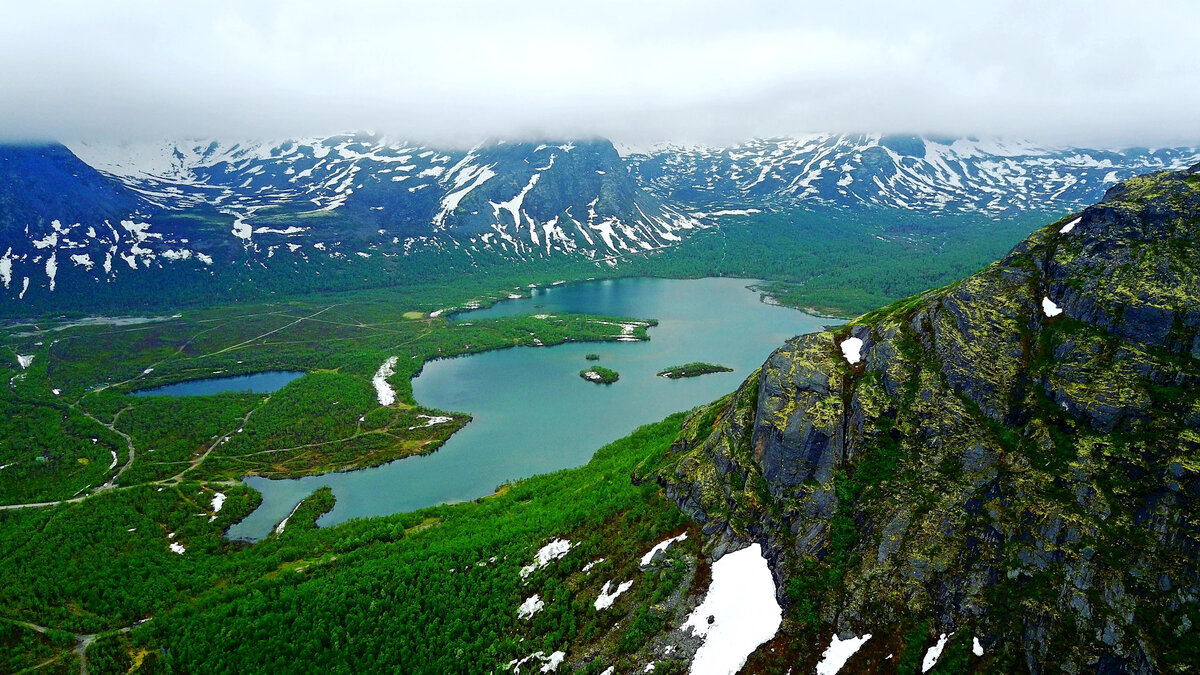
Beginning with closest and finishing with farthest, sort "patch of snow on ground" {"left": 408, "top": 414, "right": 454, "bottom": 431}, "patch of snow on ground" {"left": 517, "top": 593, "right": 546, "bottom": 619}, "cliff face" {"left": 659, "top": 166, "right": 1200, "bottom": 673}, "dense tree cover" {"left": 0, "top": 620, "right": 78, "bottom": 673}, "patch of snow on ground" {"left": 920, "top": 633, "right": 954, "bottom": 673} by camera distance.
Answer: "cliff face" {"left": 659, "top": 166, "right": 1200, "bottom": 673}
"patch of snow on ground" {"left": 920, "top": 633, "right": 954, "bottom": 673}
"patch of snow on ground" {"left": 517, "top": 593, "right": 546, "bottom": 619}
"dense tree cover" {"left": 0, "top": 620, "right": 78, "bottom": 673}
"patch of snow on ground" {"left": 408, "top": 414, "right": 454, "bottom": 431}

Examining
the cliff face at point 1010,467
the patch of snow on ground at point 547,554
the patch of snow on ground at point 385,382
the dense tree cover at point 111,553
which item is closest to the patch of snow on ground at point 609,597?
the patch of snow on ground at point 547,554

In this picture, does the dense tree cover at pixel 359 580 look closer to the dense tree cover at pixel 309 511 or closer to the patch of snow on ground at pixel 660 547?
the patch of snow on ground at pixel 660 547

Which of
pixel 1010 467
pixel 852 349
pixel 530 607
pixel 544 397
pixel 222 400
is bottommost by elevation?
pixel 544 397

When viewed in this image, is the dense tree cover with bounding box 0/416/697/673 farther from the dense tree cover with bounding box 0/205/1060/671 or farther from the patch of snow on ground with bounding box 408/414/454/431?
the patch of snow on ground with bounding box 408/414/454/431

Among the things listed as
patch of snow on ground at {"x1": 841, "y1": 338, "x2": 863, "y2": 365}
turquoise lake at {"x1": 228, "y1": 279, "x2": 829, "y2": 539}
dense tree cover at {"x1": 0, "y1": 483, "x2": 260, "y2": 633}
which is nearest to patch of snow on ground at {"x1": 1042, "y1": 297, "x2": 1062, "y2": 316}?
patch of snow on ground at {"x1": 841, "y1": 338, "x2": 863, "y2": 365}

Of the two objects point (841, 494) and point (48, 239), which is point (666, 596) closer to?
point (841, 494)

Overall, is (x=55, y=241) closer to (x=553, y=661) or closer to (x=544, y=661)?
(x=544, y=661)

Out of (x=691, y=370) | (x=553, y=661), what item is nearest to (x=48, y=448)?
(x=553, y=661)
